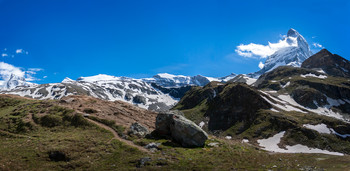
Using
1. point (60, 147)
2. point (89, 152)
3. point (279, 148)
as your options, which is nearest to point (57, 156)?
point (60, 147)

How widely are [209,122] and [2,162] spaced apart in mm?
142923

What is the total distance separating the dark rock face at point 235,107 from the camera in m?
146

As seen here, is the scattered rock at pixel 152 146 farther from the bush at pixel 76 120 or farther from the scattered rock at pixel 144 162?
the bush at pixel 76 120

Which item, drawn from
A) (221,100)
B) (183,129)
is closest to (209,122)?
(221,100)

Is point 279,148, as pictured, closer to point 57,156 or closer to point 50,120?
point 50,120

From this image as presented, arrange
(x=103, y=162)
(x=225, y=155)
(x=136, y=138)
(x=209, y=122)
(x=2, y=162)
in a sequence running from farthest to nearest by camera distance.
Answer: (x=209, y=122) < (x=136, y=138) < (x=225, y=155) < (x=103, y=162) < (x=2, y=162)

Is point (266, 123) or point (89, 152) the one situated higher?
point (266, 123)

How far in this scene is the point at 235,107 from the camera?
158 metres

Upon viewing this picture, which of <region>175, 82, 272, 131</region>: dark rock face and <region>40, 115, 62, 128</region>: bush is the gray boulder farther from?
<region>175, 82, 272, 131</region>: dark rock face

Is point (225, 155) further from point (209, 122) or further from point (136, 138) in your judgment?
point (209, 122)

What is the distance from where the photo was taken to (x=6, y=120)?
43.6 meters

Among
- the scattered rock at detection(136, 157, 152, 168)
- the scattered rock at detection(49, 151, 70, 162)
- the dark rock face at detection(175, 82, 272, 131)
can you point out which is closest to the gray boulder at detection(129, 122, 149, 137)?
the scattered rock at detection(136, 157, 152, 168)

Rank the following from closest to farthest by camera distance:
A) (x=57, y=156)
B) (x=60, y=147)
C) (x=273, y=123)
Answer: (x=57, y=156) → (x=60, y=147) → (x=273, y=123)

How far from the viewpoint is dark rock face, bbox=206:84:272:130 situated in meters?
146
